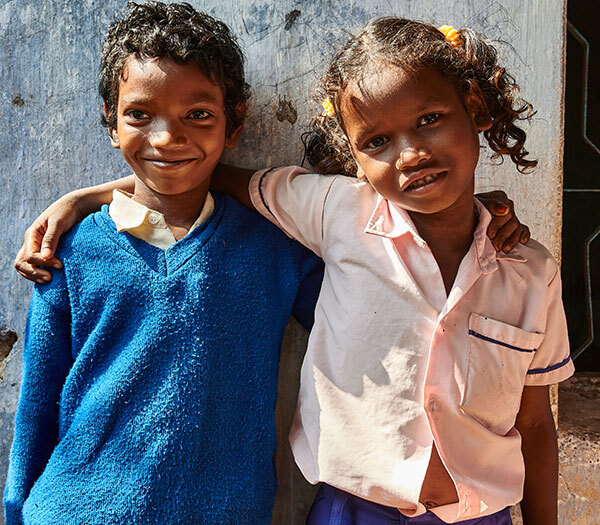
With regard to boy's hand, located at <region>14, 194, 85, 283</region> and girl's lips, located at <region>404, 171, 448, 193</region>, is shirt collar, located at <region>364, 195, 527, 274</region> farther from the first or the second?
boy's hand, located at <region>14, 194, 85, 283</region>

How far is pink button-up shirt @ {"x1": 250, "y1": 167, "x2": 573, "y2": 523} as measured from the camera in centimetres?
131

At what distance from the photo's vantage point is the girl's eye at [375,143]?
1.29 metres

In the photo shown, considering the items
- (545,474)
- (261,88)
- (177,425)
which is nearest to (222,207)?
(261,88)

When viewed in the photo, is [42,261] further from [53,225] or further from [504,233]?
[504,233]

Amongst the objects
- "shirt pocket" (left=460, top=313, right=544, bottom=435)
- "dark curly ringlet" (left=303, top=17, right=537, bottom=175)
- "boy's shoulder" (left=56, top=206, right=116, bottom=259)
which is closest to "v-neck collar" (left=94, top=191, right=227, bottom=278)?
"boy's shoulder" (left=56, top=206, right=116, bottom=259)

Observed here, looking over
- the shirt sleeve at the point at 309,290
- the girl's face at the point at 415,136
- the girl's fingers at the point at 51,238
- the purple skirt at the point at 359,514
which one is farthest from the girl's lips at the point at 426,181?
the girl's fingers at the point at 51,238

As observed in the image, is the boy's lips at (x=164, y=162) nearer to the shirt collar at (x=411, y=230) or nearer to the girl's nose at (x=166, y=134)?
the girl's nose at (x=166, y=134)

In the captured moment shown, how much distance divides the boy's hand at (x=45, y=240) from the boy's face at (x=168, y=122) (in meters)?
0.21

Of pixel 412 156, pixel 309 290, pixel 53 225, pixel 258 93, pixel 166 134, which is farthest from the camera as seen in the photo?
pixel 258 93

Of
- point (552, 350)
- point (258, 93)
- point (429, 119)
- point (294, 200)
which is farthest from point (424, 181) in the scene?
point (258, 93)

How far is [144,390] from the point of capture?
1348 mm

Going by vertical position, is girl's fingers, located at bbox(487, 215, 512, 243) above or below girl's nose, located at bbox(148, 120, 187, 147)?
below

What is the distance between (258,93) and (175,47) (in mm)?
366

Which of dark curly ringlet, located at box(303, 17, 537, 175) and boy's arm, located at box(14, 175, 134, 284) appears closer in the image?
dark curly ringlet, located at box(303, 17, 537, 175)
